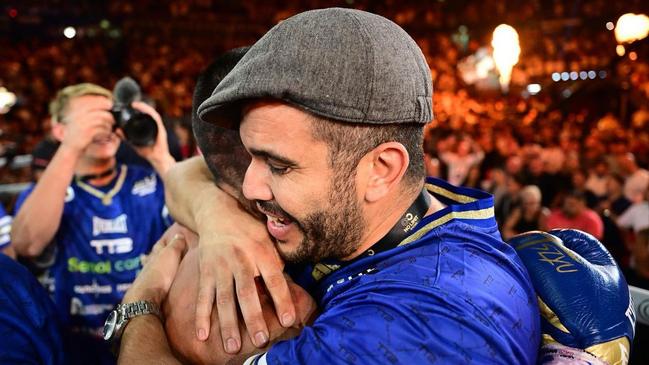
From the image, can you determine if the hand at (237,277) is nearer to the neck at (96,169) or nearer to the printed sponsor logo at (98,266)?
the printed sponsor logo at (98,266)

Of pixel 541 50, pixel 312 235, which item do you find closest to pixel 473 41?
pixel 541 50

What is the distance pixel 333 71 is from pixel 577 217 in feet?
13.7

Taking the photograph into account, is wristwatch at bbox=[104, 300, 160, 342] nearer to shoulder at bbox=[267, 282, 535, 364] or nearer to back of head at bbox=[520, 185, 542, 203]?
shoulder at bbox=[267, 282, 535, 364]

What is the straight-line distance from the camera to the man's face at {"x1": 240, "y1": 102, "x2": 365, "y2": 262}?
1.16m

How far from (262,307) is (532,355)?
601mm

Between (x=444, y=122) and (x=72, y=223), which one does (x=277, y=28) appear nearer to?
(x=72, y=223)

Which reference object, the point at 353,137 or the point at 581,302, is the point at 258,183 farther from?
the point at 581,302

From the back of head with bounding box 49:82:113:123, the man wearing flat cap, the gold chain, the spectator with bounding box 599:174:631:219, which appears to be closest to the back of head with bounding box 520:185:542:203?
the spectator with bounding box 599:174:631:219

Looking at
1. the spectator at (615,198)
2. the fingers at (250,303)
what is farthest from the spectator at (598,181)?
the fingers at (250,303)

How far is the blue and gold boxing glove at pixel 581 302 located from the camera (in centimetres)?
121

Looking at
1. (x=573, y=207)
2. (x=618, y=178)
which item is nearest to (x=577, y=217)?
(x=573, y=207)

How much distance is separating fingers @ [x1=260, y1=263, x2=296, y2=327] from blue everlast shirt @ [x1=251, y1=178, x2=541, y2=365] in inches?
3.6

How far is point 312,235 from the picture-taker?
1.26 m

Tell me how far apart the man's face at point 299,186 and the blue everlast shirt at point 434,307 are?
107 millimetres
